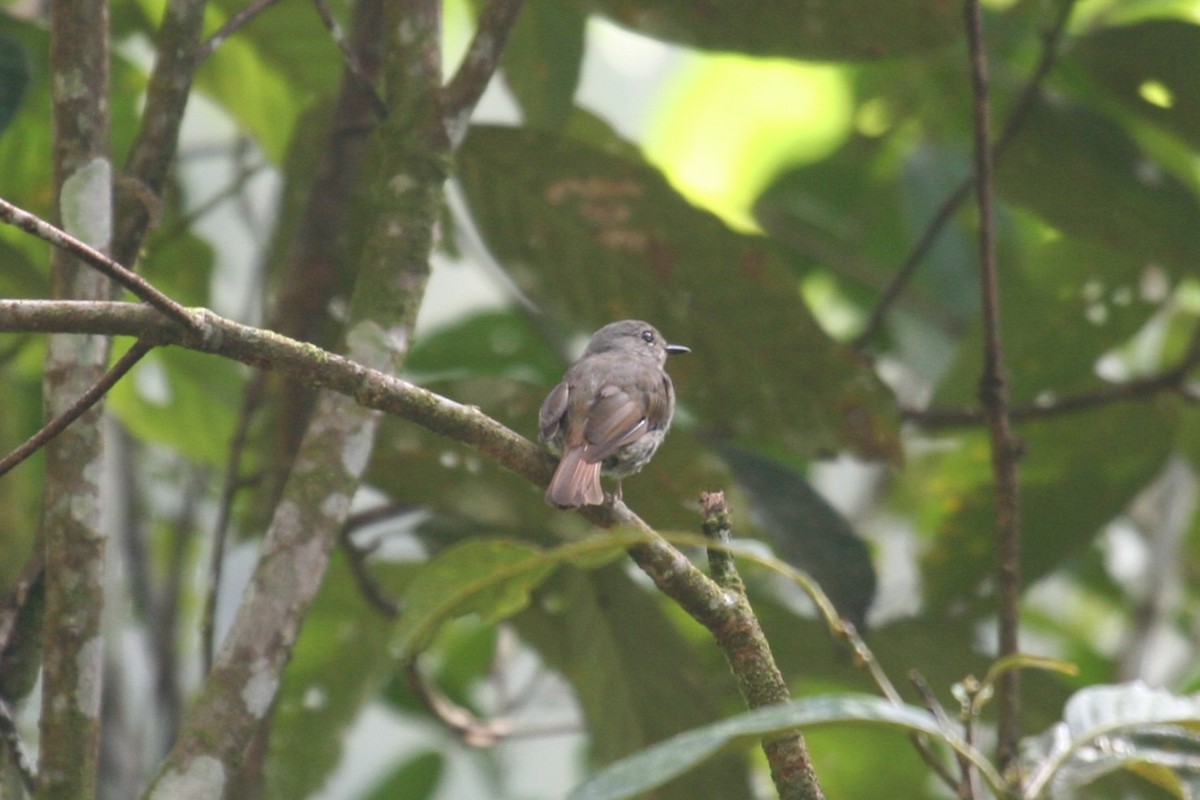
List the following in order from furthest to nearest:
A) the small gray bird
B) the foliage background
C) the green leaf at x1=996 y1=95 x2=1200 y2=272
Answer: the green leaf at x1=996 y1=95 x2=1200 y2=272
the foliage background
the small gray bird

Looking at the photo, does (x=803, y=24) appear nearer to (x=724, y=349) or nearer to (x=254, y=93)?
(x=724, y=349)

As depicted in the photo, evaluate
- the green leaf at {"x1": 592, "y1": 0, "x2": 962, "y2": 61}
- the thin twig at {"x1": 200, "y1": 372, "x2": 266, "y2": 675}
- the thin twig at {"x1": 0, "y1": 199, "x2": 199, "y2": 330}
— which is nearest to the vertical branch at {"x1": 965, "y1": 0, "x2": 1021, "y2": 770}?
the green leaf at {"x1": 592, "y1": 0, "x2": 962, "y2": 61}

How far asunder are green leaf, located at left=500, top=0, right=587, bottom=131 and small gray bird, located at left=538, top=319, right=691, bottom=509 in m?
0.59

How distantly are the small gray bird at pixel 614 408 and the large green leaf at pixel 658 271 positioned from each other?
0.13 meters

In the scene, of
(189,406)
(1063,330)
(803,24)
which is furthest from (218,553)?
(1063,330)

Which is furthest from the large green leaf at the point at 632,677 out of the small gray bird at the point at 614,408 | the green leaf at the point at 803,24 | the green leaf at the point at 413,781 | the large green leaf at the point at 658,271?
the green leaf at the point at 413,781

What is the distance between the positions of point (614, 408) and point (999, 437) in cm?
84

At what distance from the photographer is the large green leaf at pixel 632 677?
3258mm

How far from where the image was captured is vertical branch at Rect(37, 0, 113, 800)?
2.16 meters

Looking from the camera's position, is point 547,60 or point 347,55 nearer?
point 347,55

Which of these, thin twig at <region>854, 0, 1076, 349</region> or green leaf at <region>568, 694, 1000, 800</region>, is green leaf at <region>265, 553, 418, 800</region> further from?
green leaf at <region>568, 694, 1000, 800</region>

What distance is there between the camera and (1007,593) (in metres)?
2.91

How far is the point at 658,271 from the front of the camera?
347 centimetres

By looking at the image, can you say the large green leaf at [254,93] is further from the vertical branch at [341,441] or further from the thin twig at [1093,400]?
the thin twig at [1093,400]
